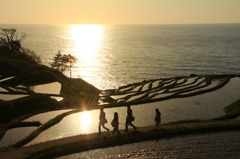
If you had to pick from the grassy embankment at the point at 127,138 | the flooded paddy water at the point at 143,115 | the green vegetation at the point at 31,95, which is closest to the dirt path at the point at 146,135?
the grassy embankment at the point at 127,138

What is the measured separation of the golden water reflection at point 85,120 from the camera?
98.5ft

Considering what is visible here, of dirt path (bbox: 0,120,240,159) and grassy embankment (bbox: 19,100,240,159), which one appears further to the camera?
dirt path (bbox: 0,120,240,159)

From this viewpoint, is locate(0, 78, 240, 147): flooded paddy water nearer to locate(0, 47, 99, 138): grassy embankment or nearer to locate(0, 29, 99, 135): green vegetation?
locate(0, 47, 99, 138): grassy embankment

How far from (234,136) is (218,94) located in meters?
28.0

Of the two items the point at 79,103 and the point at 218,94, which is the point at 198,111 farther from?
the point at 79,103

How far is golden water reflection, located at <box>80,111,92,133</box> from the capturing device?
30.0 meters

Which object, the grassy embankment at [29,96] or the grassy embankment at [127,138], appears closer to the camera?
the grassy embankment at [127,138]

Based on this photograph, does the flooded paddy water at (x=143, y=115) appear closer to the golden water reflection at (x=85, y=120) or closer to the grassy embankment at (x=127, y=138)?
the golden water reflection at (x=85, y=120)

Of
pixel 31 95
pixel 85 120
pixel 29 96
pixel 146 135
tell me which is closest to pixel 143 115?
pixel 85 120

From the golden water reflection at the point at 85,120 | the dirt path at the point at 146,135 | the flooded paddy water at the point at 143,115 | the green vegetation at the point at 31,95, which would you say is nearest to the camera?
the dirt path at the point at 146,135

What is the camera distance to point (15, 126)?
1240 inches

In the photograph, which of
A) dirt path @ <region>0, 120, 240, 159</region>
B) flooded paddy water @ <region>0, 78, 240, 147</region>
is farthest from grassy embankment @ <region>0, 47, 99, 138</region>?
dirt path @ <region>0, 120, 240, 159</region>

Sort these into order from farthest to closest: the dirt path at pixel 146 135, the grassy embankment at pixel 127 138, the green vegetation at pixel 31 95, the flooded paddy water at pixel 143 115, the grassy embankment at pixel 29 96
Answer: the green vegetation at pixel 31 95 → the grassy embankment at pixel 29 96 → the flooded paddy water at pixel 143 115 → the dirt path at pixel 146 135 → the grassy embankment at pixel 127 138

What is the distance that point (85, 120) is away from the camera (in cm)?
3359
